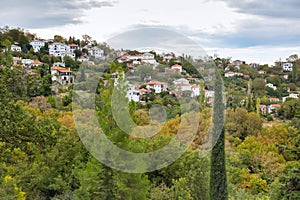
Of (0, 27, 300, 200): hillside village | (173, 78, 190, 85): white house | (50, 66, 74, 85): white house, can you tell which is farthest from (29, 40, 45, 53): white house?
(173, 78, 190, 85): white house

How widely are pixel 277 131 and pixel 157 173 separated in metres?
10.6

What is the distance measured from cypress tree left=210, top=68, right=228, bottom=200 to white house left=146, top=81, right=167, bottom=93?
1839 millimetres

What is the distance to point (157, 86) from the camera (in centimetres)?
1008

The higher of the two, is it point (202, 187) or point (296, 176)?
point (296, 176)

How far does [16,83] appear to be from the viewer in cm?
811

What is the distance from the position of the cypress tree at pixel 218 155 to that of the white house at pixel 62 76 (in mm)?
21026

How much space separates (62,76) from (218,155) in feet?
72.9

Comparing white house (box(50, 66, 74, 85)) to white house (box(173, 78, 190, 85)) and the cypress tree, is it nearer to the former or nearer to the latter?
white house (box(173, 78, 190, 85))

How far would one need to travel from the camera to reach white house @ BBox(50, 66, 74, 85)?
27922 millimetres

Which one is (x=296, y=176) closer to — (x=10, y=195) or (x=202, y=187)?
(x=202, y=187)

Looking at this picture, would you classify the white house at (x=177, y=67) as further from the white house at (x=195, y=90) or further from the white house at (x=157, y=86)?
the white house at (x=195, y=90)

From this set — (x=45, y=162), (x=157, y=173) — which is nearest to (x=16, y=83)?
(x=45, y=162)

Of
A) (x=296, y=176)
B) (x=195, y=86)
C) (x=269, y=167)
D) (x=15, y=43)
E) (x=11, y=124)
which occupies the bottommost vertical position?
(x=269, y=167)

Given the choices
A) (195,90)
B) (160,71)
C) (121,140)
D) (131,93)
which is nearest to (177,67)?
(160,71)
